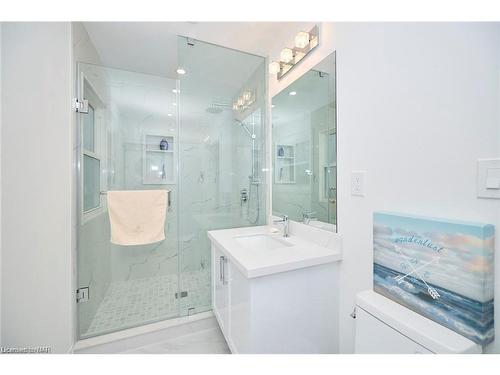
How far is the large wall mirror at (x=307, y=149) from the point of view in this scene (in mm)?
1279

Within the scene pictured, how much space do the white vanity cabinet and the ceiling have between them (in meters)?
1.65

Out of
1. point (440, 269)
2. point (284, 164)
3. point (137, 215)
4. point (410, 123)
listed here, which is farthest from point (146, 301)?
point (410, 123)

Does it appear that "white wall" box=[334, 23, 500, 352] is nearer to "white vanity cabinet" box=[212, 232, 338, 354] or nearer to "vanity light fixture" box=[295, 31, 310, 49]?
"white vanity cabinet" box=[212, 232, 338, 354]

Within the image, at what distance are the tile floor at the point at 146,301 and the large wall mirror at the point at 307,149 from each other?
1019 mm

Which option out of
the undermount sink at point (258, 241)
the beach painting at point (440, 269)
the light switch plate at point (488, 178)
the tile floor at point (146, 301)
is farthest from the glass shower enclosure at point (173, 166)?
the light switch plate at point (488, 178)

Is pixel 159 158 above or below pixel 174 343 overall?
above

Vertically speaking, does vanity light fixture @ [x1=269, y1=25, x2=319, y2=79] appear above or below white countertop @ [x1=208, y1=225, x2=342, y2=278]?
above

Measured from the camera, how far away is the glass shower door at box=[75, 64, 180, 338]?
1643 millimetres

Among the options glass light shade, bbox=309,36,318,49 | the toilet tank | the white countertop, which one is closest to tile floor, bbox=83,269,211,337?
the white countertop

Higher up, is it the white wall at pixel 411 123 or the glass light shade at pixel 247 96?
the glass light shade at pixel 247 96

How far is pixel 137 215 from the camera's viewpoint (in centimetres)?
181

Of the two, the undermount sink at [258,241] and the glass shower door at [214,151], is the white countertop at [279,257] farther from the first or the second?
the glass shower door at [214,151]

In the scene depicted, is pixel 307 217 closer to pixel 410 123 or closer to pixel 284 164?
pixel 284 164

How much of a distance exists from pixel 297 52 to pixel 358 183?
1.12 metres
